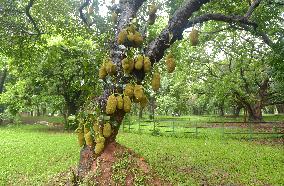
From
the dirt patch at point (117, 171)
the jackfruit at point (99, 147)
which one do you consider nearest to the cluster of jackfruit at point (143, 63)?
the jackfruit at point (99, 147)

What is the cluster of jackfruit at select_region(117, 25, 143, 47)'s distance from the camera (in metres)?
5.80

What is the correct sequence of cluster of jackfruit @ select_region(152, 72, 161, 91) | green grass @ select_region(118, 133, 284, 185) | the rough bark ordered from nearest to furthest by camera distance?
cluster of jackfruit @ select_region(152, 72, 161, 91) < the rough bark < green grass @ select_region(118, 133, 284, 185)

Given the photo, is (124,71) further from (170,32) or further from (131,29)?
(170,32)

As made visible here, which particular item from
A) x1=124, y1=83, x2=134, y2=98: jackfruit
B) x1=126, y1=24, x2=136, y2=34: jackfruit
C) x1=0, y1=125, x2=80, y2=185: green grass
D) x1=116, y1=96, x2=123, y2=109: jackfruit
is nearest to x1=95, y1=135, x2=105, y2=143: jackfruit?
x1=116, y1=96, x2=123, y2=109: jackfruit

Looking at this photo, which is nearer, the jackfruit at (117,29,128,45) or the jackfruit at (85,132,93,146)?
the jackfruit at (85,132,93,146)

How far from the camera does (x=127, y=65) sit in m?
5.63

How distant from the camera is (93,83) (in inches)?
255

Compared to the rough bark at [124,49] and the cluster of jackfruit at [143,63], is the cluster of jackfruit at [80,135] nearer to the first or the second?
the rough bark at [124,49]

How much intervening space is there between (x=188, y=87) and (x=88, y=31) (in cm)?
2384

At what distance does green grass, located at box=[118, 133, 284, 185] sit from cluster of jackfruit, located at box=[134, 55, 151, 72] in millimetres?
2626

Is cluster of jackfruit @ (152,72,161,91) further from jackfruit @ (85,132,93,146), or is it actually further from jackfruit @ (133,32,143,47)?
jackfruit @ (85,132,93,146)

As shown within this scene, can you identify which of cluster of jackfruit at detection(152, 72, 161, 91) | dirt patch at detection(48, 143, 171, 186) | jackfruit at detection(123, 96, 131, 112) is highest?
cluster of jackfruit at detection(152, 72, 161, 91)

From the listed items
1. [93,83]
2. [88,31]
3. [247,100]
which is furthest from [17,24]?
[247,100]

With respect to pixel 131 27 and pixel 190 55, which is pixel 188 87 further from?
pixel 131 27
